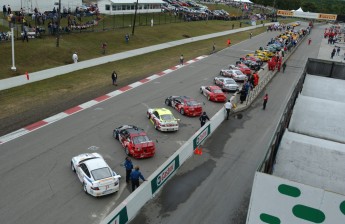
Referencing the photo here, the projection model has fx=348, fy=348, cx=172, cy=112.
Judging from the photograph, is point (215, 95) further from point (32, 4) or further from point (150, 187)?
point (32, 4)

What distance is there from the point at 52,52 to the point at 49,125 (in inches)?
737

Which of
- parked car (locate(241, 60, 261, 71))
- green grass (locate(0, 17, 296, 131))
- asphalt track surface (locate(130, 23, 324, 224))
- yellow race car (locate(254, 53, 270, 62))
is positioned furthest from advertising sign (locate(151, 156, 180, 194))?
yellow race car (locate(254, 53, 270, 62))

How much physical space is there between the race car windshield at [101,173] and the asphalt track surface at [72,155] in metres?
0.89

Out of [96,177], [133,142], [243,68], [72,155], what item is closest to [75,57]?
[243,68]

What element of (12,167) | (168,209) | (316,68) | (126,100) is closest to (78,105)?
(126,100)

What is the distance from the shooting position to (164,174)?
14.8m

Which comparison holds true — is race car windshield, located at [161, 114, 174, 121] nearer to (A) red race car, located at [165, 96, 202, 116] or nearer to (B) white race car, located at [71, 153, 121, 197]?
(A) red race car, located at [165, 96, 202, 116]

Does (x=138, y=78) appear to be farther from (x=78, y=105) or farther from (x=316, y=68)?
(x=316, y=68)

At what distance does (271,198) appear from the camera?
757 centimetres

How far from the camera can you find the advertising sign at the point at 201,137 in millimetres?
18220

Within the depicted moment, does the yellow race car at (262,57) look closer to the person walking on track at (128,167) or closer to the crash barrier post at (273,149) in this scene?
the person walking on track at (128,167)

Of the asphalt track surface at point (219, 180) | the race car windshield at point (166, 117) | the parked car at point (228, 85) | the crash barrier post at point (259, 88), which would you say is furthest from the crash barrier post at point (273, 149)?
the parked car at point (228, 85)

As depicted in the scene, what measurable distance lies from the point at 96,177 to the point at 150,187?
2.50 meters

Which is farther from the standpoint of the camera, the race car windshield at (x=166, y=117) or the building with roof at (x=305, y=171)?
the race car windshield at (x=166, y=117)
